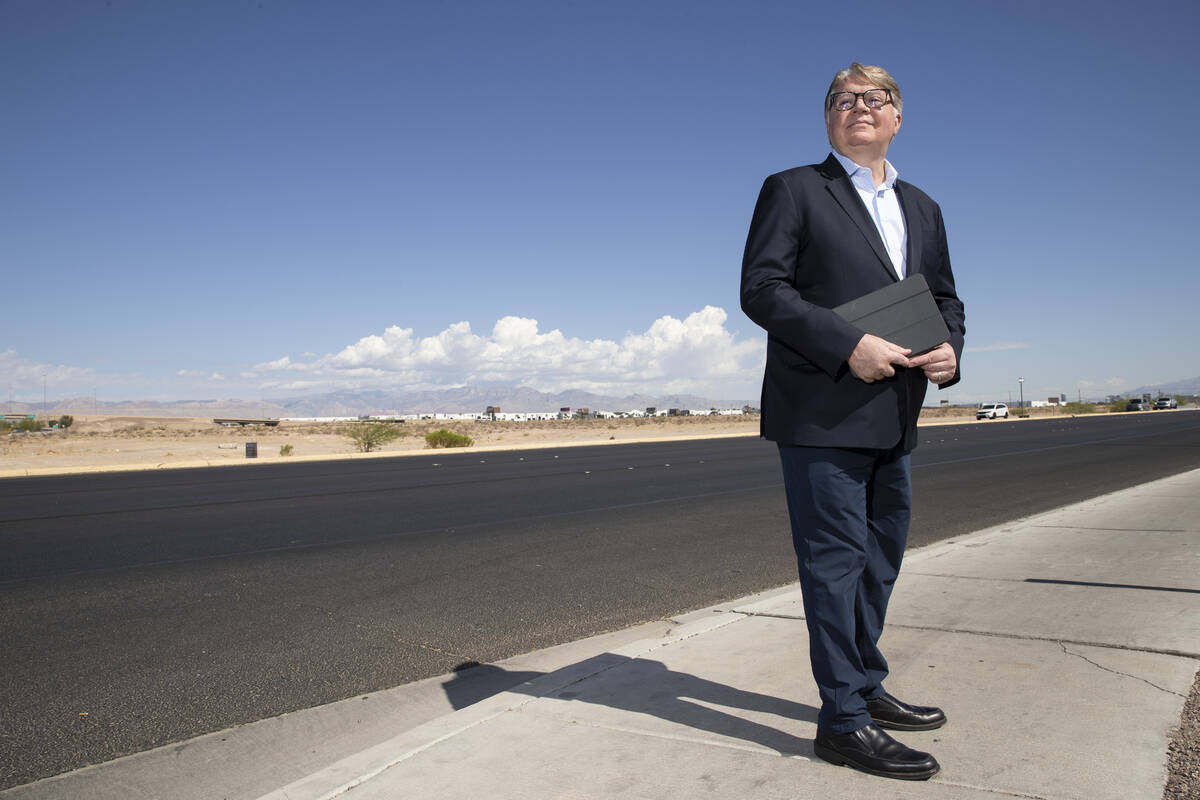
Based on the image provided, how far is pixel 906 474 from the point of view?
3.09 metres

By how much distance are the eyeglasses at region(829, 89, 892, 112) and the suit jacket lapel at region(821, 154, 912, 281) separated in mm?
268

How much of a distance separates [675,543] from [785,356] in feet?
21.2

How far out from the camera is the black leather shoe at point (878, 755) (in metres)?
2.71

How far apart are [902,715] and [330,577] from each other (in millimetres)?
5701

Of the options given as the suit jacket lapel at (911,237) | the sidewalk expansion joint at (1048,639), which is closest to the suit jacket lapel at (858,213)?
the suit jacket lapel at (911,237)

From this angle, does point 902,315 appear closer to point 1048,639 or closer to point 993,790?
point 993,790

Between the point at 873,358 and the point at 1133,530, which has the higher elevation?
the point at 873,358

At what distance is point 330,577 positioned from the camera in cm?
773

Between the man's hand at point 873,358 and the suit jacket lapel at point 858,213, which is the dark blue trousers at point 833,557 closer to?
the man's hand at point 873,358

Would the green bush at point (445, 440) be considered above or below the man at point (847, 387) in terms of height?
below

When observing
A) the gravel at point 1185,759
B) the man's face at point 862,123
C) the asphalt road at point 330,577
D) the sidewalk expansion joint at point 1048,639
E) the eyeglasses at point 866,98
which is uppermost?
the eyeglasses at point 866,98

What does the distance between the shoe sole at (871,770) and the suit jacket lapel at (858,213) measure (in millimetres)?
1530

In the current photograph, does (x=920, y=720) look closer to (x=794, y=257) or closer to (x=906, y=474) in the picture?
(x=906, y=474)

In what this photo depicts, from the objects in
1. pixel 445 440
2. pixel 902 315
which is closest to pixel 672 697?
pixel 902 315
